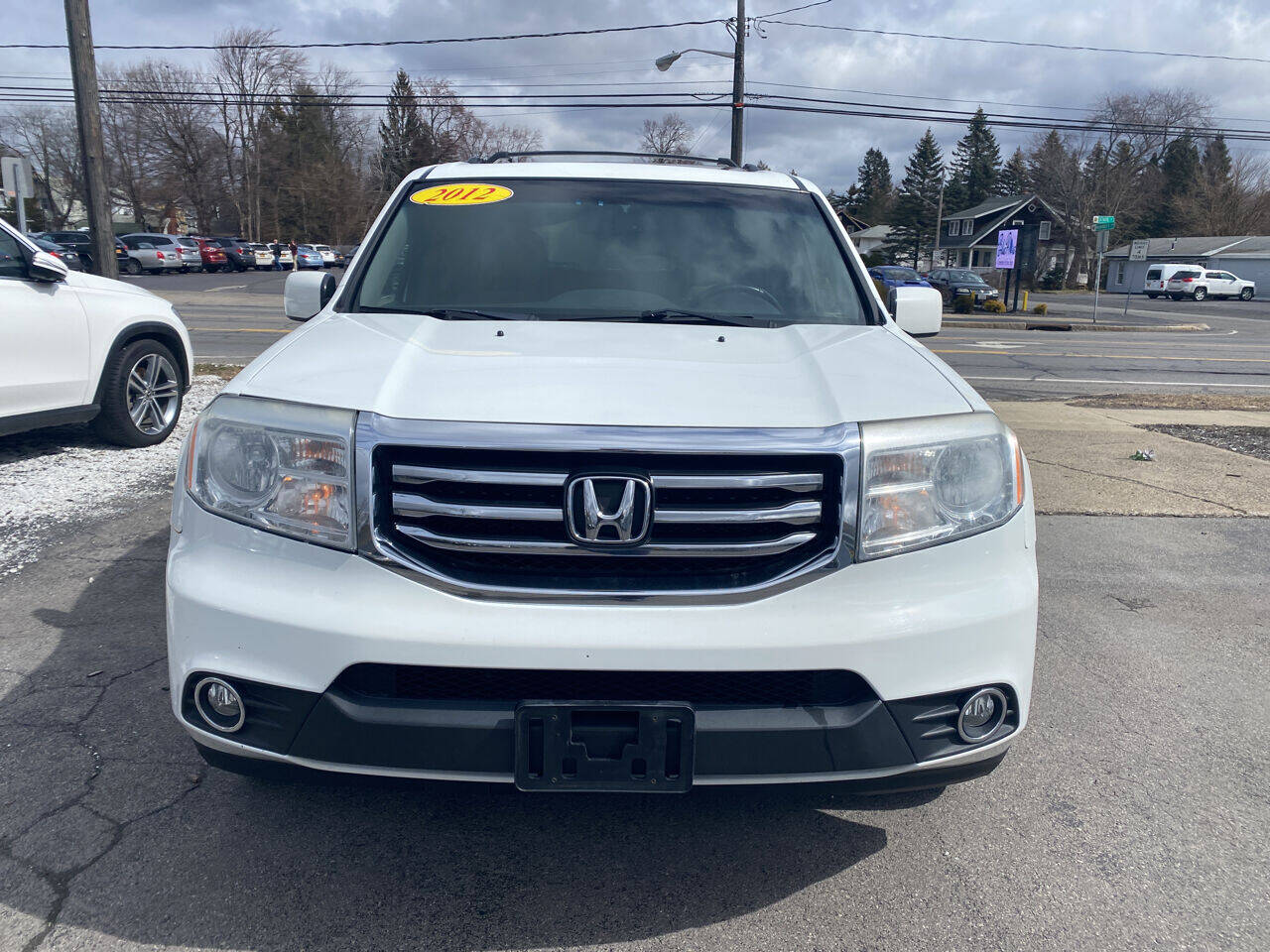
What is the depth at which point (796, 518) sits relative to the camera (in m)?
2.20

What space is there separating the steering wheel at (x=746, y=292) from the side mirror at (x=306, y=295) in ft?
4.69

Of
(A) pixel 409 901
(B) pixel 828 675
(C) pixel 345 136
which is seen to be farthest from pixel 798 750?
(C) pixel 345 136

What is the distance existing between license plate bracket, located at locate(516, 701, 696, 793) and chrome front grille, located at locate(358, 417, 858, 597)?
0.25 metres

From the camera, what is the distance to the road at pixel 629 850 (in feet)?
7.42

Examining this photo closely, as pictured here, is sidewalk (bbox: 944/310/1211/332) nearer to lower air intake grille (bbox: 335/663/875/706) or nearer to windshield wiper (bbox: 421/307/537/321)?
windshield wiper (bbox: 421/307/537/321)

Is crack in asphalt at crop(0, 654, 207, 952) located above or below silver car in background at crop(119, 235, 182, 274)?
above

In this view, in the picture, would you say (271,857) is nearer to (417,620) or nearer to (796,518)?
(417,620)

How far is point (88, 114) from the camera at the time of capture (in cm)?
1159

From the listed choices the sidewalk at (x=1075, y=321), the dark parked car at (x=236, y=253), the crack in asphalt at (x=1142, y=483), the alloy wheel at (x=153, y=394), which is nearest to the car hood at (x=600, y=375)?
the crack in asphalt at (x=1142, y=483)

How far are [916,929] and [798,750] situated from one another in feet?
1.89

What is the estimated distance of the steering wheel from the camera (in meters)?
3.44

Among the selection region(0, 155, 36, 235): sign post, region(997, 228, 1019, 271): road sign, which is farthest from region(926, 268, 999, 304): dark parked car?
region(0, 155, 36, 235): sign post

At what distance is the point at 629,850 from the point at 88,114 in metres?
12.1

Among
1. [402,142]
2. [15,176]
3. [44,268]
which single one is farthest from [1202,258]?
[44,268]
